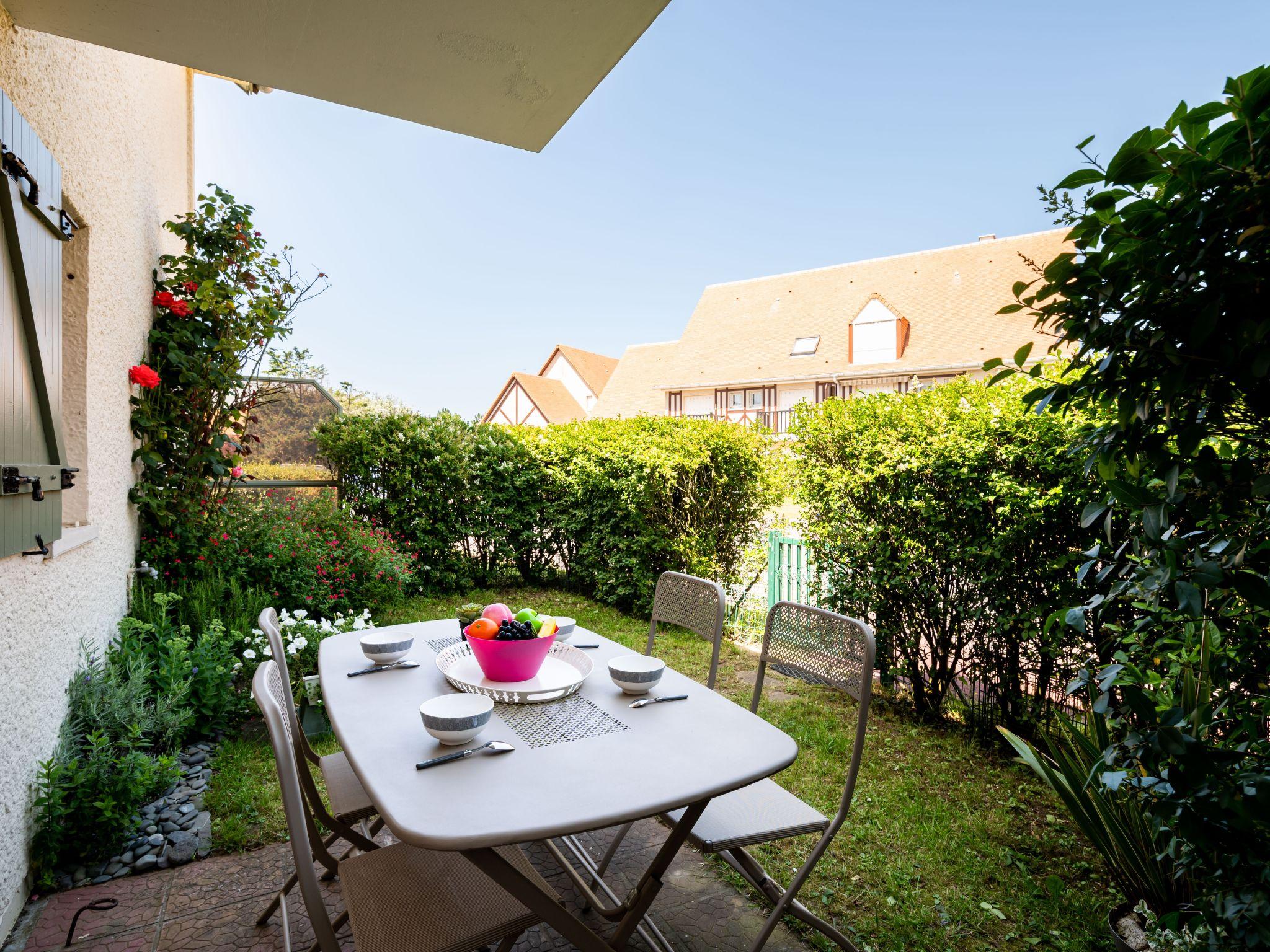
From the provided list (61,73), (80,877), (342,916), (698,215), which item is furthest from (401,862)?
(698,215)

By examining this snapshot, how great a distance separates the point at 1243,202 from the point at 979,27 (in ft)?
61.5

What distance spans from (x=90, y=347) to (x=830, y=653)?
3736 mm

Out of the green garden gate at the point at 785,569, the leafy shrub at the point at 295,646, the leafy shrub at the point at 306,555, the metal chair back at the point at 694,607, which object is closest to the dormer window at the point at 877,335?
the green garden gate at the point at 785,569

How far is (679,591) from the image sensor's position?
284 centimetres

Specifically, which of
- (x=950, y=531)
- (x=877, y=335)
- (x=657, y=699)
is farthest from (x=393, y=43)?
(x=877, y=335)

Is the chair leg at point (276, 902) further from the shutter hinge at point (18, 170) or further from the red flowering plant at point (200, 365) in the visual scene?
the red flowering plant at point (200, 365)

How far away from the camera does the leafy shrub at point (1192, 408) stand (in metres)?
1.11

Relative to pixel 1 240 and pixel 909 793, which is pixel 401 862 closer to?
pixel 1 240

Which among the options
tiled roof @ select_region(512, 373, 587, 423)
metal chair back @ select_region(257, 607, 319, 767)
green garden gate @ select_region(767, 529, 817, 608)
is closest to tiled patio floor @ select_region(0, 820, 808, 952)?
metal chair back @ select_region(257, 607, 319, 767)

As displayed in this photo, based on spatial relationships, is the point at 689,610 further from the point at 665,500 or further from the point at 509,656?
the point at 665,500

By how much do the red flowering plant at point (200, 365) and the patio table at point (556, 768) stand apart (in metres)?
3.23

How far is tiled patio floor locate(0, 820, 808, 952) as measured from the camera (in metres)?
2.13

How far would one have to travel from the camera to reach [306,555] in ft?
15.9

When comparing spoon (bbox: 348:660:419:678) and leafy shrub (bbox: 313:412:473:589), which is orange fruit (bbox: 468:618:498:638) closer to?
spoon (bbox: 348:660:419:678)
